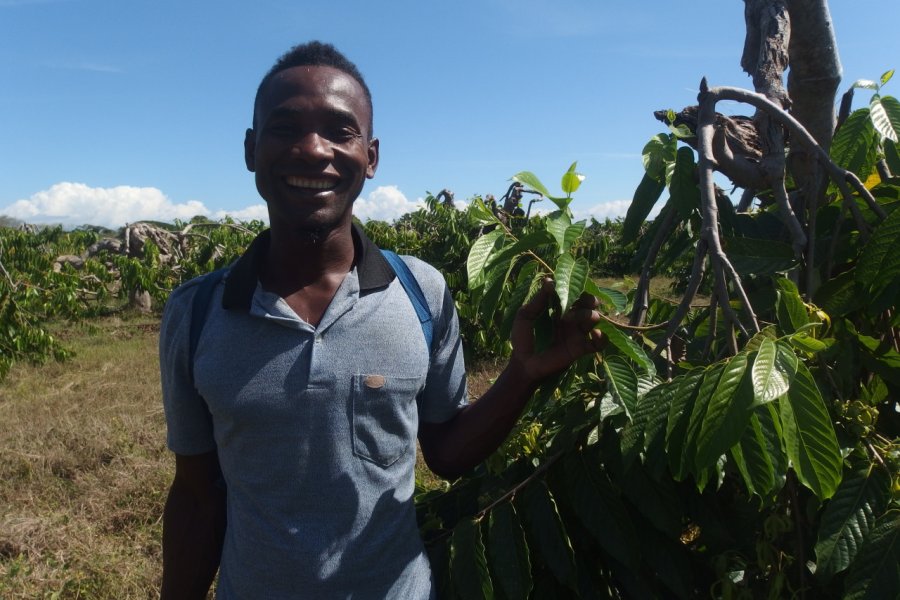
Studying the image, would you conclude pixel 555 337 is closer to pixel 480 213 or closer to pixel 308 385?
pixel 480 213

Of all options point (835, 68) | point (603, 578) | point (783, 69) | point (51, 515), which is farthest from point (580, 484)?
point (51, 515)

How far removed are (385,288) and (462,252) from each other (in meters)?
5.25

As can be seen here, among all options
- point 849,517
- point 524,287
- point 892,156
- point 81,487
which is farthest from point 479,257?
point 81,487

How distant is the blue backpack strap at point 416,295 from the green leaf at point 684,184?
47cm

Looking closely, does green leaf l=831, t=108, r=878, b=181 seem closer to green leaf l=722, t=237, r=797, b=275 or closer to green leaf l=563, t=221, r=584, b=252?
green leaf l=722, t=237, r=797, b=275

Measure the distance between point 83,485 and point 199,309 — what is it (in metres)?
2.83

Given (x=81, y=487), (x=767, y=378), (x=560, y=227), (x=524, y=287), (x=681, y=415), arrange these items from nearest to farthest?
(x=767, y=378) < (x=681, y=415) < (x=560, y=227) < (x=524, y=287) < (x=81, y=487)

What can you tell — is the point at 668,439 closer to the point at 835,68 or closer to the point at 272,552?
the point at 272,552

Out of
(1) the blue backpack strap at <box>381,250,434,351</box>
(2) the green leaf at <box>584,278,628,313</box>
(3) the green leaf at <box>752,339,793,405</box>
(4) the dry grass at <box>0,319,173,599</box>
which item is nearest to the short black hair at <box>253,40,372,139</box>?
(1) the blue backpack strap at <box>381,250,434,351</box>

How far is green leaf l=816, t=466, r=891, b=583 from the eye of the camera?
1.06m

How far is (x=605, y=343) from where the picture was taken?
115 cm

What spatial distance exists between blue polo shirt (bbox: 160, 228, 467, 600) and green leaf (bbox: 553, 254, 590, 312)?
36 centimetres

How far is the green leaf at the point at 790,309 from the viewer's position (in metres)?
1.05

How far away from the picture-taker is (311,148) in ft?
4.00
